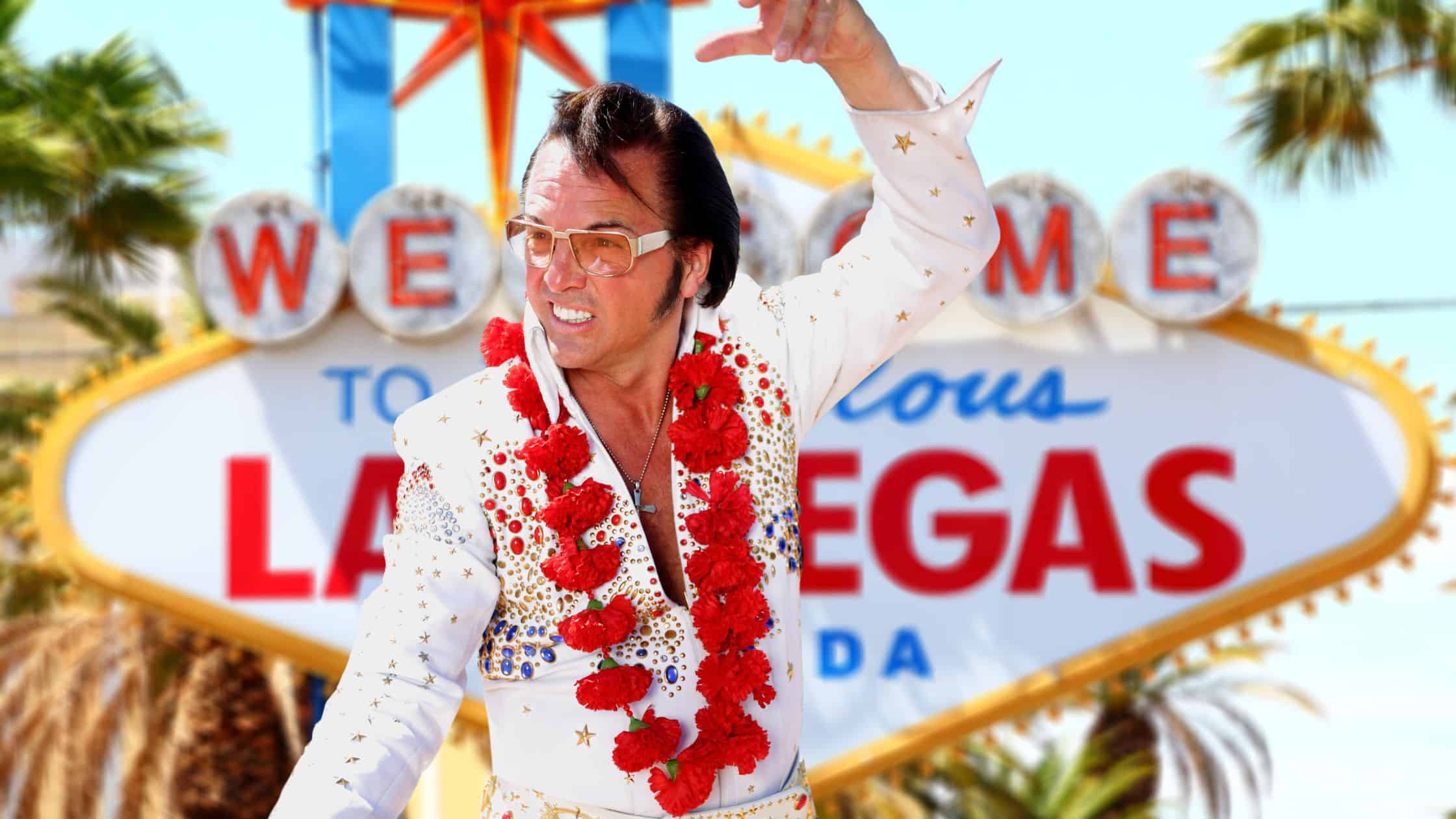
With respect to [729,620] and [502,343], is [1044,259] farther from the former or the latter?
[729,620]

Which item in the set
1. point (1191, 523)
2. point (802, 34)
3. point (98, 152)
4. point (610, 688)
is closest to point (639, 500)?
point (610, 688)

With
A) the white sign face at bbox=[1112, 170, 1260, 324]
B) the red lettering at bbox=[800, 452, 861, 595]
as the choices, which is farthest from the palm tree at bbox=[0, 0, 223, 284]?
the white sign face at bbox=[1112, 170, 1260, 324]

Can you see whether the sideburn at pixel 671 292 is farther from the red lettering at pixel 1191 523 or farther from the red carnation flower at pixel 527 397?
the red lettering at pixel 1191 523

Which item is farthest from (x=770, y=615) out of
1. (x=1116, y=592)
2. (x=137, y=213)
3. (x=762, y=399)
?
(x=137, y=213)

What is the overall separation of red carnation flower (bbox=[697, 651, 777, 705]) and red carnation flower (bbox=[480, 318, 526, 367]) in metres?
0.57

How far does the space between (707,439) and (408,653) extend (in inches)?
20.6

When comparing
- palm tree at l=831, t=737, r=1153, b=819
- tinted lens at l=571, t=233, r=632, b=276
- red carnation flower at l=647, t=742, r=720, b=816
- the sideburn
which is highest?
tinted lens at l=571, t=233, r=632, b=276

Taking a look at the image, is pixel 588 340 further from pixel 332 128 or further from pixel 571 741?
pixel 332 128

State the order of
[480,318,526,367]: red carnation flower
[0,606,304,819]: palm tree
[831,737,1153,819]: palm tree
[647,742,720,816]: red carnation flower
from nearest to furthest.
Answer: [647,742,720,816]: red carnation flower < [480,318,526,367]: red carnation flower < [0,606,304,819]: palm tree < [831,737,1153,819]: palm tree

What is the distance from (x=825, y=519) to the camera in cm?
955

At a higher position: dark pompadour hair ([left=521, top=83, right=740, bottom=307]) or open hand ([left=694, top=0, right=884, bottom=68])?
open hand ([left=694, top=0, right=884, bottom=68])

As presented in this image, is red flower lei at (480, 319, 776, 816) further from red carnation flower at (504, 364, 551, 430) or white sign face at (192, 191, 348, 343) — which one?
white sign face at (192, 191, 348, 343)

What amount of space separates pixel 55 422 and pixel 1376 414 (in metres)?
6.97

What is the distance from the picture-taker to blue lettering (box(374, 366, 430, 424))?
32.1 feet
